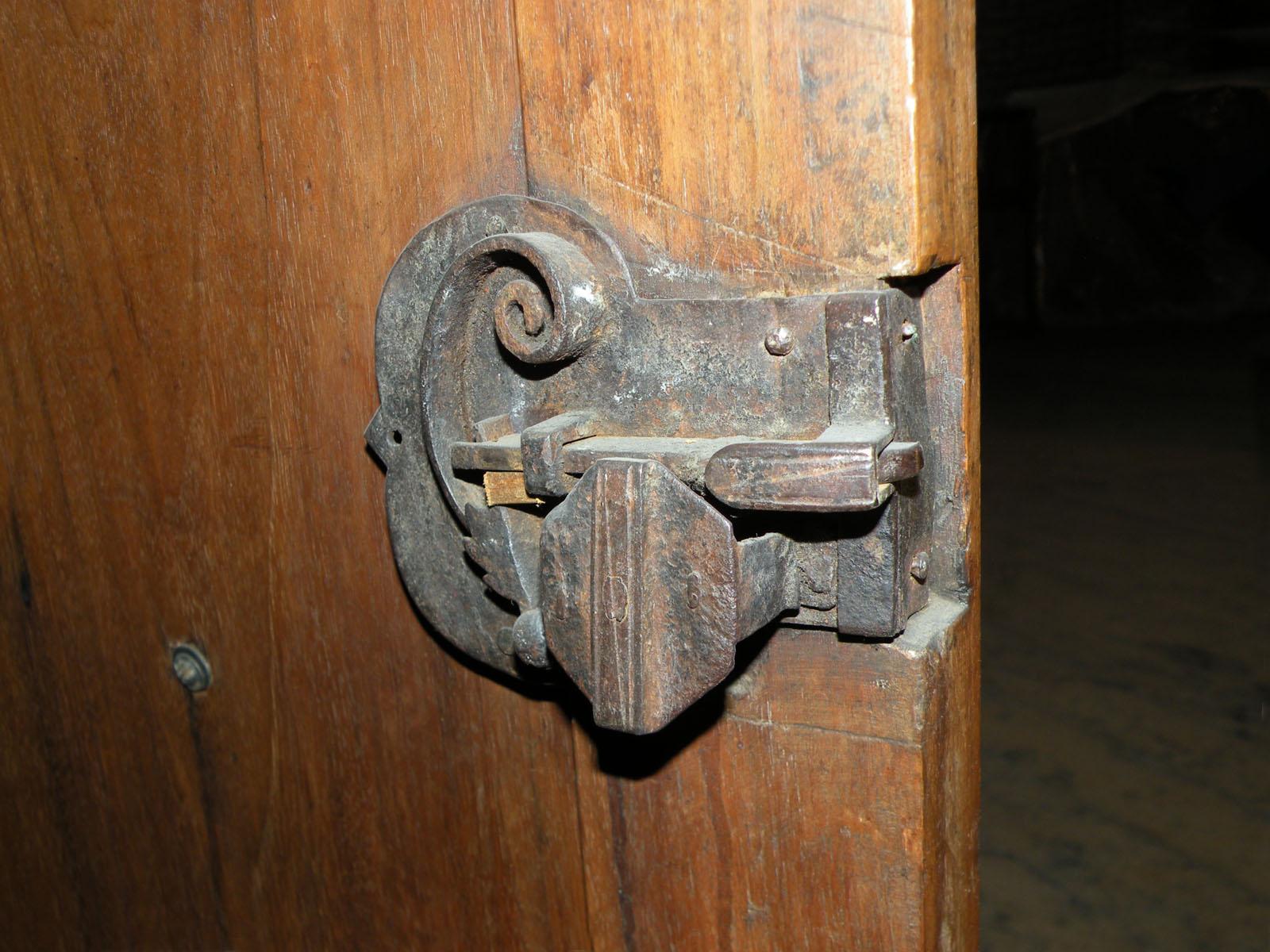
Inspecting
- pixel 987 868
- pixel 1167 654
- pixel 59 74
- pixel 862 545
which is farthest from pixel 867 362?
pixel 1167 654

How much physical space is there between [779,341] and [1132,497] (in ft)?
6.23

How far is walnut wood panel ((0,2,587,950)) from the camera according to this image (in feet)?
1.64

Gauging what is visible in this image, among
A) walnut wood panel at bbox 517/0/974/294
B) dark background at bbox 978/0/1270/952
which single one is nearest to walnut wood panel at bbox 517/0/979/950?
walnut wood panel at bbox 517/0/974/294

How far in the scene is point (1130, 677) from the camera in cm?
160

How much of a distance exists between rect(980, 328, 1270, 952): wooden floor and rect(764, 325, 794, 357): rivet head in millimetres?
1086

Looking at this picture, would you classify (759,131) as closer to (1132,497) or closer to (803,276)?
(803,276)

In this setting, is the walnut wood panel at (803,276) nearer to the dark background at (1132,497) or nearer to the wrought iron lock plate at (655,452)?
the wrought iron lock plate at (655,452)

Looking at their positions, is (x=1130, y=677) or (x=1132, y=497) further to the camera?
(x=1132, y=497)

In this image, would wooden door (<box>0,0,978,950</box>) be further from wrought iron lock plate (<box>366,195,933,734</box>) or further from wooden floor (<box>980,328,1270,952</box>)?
wooden floor (<box>980,328,1270,952</box>)

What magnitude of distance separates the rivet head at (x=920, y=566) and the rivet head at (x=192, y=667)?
435 millimetres

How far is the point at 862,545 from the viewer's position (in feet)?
1.32

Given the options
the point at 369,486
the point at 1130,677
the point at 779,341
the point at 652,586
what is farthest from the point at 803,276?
the point at 1130,677

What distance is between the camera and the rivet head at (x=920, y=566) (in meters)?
0.42

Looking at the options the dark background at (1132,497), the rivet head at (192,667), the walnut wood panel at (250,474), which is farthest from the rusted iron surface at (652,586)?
the dark background at (1132,497)
